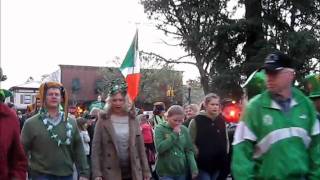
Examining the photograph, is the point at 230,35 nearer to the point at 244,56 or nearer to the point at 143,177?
the point at 244,56

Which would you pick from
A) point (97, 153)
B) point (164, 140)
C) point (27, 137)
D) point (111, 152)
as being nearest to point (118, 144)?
point (111, 152)

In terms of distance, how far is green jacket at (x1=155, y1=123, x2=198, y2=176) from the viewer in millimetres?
8234

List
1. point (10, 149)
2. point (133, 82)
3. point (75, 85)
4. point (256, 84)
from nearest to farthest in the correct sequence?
point (10, 149), point (256, 84), point (133, 82), point (75, 85)

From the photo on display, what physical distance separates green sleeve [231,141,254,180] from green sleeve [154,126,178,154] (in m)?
3.66

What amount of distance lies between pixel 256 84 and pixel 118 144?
1973 millimetres

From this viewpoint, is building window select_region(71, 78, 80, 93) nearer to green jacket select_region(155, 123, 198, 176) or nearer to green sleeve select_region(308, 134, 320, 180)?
green jacket select_region(155, 123, 198, 176)

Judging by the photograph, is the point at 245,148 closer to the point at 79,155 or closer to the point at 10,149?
the point at 10,149

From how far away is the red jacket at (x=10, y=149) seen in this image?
4.78 m

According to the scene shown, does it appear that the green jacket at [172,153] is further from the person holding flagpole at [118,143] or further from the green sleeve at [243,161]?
the green sleeve at [243,161]

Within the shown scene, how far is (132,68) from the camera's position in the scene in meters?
12.5

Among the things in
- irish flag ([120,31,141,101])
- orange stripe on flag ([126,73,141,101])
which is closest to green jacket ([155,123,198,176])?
irish flag ([120,31,141,101])

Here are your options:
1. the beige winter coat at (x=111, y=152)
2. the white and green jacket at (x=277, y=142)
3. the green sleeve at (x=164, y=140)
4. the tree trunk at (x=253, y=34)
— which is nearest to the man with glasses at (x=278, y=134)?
the white and green jacket at (x=277, y=142)

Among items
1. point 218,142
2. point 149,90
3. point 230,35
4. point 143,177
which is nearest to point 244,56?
point 230,35

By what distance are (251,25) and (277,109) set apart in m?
21.8
